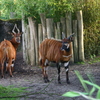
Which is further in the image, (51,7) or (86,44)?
(86,44)

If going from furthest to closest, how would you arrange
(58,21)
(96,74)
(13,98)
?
(58,21) < (96,74) < (13,98)

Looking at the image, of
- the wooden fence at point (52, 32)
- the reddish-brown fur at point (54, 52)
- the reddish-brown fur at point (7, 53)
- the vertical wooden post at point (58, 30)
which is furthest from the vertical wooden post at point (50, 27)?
the reddish-brown fur at point (54, 52)

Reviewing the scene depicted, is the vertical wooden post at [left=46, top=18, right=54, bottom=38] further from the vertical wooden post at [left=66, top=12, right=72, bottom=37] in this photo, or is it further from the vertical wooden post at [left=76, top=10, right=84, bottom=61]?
the vertical wooden post at [left=76, top=10, right=84, bottom=61]

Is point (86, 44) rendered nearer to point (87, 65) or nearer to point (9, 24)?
point (87, 65)

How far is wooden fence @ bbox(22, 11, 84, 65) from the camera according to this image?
8172 mm

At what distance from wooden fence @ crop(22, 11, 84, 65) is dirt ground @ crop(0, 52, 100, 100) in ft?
1.75

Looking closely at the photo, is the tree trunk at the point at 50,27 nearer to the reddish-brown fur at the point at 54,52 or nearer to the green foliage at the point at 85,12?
the green foliage at the point at 85,12

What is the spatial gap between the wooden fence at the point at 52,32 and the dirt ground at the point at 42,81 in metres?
0.53

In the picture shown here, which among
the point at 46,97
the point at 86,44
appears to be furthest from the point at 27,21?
the point at 46,97

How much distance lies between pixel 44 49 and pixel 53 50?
348 millimetres

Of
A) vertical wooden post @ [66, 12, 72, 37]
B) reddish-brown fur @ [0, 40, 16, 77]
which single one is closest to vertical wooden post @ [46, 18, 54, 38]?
vertical wooden post @ [66, 12, 72, 37]

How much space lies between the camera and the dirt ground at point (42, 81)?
13.6ft

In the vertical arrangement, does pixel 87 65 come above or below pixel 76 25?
below

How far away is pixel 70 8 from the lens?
833cm
